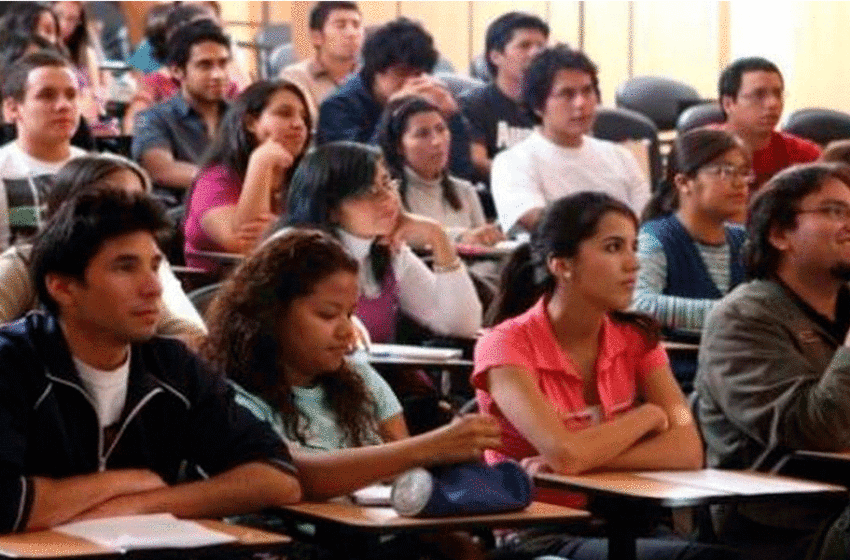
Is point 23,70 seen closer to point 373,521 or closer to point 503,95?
point 503,95

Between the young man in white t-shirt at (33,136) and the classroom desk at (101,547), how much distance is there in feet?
9.41

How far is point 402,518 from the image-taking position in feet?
12.6

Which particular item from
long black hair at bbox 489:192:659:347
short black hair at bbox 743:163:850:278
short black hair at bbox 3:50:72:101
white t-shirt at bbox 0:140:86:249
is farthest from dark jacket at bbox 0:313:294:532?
short black hair at bbox 3:50:72:101

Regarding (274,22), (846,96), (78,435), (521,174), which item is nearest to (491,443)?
(78,435)

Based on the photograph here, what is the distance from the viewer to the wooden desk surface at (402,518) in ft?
12.4

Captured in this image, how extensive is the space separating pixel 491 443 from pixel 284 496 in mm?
416

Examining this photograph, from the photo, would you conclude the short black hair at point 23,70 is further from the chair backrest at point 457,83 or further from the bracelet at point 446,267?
the chair backrest at point 457,83

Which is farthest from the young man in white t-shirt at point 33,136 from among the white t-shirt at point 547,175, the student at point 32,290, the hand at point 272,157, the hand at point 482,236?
the white t-shirt at point 547,175

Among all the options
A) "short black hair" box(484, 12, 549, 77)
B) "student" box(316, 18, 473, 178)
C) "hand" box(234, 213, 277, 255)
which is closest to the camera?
"hand" box(234, 213, 277, 255)

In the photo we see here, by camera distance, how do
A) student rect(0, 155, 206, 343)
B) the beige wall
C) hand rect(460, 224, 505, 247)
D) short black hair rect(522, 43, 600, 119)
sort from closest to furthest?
student rect(0, 155, 206, 343) → hand rect(460, 224, 505, 247) → short black hair rect(522, 43, 600, 119) → the beige wall

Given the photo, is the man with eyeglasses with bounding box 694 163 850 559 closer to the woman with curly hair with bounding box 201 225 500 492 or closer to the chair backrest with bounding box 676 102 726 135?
the woman with curly hair with bounding box 201 225 500 492

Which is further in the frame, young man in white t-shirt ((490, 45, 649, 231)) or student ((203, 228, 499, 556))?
young man in white t-shirt ((490, 45, 649, 231))

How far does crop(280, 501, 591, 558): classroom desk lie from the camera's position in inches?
149

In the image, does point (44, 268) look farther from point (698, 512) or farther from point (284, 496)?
point (698, 512)
